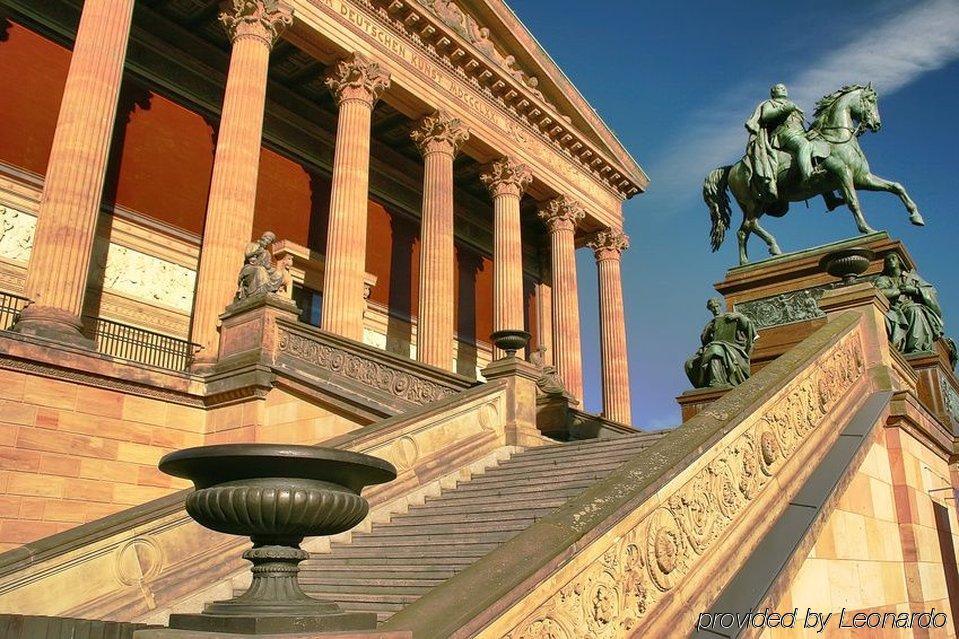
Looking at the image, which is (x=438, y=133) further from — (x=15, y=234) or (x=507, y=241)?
(x=15, y=234)

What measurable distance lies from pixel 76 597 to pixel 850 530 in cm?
670

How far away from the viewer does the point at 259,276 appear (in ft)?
46.4

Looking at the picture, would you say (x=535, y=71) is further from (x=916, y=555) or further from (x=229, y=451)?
(x=229, y=451)

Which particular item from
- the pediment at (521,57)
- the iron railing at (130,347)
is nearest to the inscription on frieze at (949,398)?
the iron railing at (130,347)

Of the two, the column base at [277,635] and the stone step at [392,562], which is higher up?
the stone step at [392,562]

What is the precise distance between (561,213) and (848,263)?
2064cm

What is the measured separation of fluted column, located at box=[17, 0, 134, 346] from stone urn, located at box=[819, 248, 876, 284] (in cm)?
1181

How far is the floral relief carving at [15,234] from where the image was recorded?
57.2 ft

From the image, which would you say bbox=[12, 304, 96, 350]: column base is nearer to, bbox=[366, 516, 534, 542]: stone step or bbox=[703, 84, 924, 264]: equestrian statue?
bbox=[366, 516, 534, 542]: stone step

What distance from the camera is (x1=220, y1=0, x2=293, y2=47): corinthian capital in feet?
60.9

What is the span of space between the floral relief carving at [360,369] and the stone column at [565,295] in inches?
522

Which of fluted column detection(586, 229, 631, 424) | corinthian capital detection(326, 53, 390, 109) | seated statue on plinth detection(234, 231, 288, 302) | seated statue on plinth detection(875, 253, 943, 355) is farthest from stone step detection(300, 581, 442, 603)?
fluted column detection(586, 229, 631, 424)

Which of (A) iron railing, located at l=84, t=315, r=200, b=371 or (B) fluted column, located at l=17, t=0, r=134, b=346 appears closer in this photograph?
(B) fluted column, located at l=17, t=0, r=134, b=346

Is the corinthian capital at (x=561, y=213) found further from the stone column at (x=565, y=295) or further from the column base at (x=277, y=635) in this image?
the column base at (x=277, y=635)
